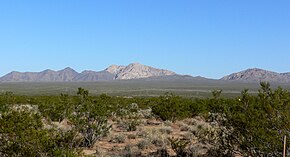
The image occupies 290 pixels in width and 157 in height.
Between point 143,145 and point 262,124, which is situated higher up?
point 262,124

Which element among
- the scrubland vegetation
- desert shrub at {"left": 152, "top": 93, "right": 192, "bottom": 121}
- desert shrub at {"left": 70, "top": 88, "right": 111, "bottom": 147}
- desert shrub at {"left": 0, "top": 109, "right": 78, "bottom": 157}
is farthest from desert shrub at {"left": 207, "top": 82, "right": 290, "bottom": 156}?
desert shrub at {"left": 152, "top": 93, "right": 192, "bottom": 121}

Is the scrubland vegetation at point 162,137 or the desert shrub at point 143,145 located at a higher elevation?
the scrubland vegetation at point 162,137

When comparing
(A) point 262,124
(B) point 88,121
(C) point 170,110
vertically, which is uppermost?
(A) point 262,124

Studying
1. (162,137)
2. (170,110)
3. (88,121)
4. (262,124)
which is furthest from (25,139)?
(170,110)

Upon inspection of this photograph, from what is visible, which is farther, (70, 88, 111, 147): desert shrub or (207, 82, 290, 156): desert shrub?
(70, 88, 111, 147): desert shrub

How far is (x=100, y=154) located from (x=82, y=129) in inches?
80.4

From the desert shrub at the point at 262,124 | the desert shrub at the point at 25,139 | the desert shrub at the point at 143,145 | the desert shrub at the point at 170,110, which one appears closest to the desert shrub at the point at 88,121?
the desert shrub at the point at 143,145

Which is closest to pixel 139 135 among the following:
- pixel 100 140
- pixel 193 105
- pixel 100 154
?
pixel 100 140

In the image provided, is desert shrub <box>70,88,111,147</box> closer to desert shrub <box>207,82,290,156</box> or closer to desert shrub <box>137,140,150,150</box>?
desert shrub <box>137,140,150,150</box>

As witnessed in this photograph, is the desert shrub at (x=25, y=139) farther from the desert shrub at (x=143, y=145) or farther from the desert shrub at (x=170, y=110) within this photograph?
the desert shrub at (x=170, y=110)

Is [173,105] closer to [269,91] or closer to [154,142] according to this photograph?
[154,142]

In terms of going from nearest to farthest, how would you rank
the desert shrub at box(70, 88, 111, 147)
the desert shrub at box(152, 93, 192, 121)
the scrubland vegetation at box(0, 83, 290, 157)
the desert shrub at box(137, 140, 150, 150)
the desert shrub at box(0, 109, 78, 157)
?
the desert shrub at box(0, 109, 78, 157) < the scrubland vegetation at box(0, 83, 290, 157) < the desert shrub at box(137, 140, 150, 150) < the desert shrub at box(70, 88, 111, 147) < the desert shrub at box(152, 93, 192, 121)

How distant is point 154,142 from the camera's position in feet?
51.9

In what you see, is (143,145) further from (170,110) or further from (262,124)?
(170,110)
